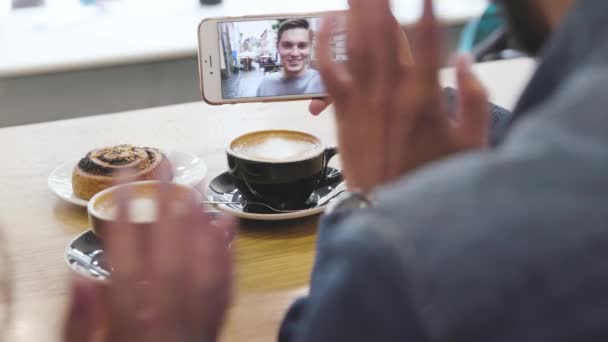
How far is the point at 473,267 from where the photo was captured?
1.01 feet

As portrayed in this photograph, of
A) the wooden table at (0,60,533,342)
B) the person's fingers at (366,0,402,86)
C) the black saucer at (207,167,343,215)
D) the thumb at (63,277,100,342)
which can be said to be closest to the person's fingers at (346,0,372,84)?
the person's fingers at (366,0,402,86)

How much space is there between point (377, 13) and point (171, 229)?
208mm

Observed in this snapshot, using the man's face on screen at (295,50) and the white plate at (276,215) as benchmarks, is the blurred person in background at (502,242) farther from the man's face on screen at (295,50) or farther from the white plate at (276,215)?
the man's face on screen at (295,50)

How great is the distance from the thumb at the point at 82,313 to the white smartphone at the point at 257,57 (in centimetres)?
53

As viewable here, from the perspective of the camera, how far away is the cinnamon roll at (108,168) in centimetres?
86

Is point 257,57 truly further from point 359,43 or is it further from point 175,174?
point 359,43

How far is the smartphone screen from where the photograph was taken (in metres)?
0.92

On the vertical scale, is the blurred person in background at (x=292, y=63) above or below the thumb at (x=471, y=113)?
below

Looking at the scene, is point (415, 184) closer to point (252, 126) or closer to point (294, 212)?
point (294, 212)

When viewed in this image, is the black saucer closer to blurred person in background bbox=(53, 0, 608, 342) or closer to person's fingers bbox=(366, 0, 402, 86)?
person's fingers bbox=(366, 0, 402, 86)

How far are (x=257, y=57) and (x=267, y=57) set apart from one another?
1 centimetres

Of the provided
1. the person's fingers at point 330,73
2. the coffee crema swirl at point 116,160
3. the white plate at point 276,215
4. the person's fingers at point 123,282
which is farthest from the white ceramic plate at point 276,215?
the person's fingers at point 123,282

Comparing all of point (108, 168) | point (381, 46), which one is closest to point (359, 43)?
point (381, 46)

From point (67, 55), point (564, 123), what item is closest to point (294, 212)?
point (564, 123)
